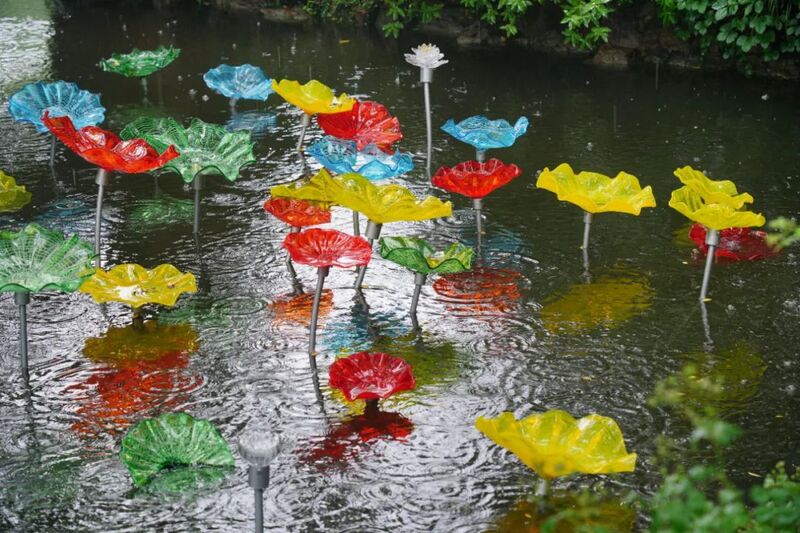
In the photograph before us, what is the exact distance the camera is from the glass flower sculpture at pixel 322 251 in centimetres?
477

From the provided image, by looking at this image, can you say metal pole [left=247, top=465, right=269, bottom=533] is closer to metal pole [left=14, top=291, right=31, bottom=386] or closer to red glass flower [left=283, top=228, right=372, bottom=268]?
red glass flower [left=283, top=228, right=372, bottom=268]

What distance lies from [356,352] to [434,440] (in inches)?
34.7

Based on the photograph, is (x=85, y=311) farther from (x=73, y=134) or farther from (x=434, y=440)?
(x=434, y=440)

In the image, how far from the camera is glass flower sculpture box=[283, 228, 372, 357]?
477cm

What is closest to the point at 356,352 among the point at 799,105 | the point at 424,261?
the point at 424,261

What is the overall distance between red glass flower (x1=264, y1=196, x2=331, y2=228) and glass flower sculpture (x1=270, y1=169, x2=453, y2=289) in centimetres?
31

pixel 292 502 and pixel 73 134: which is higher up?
pixel 73 134

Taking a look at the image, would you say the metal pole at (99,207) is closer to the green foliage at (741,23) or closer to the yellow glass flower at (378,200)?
the yellow glass flower at (378,200)

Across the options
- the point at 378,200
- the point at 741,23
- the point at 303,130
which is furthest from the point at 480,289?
the point at 741,23

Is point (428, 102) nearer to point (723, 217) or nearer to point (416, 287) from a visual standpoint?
point (416, 287)

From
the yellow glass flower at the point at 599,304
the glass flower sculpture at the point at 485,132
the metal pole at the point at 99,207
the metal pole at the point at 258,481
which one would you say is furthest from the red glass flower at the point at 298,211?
the metal pole at the point at 258,481

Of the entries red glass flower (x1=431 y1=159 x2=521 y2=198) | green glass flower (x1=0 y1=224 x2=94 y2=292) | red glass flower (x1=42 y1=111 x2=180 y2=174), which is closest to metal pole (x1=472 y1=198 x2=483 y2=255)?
red glass flower (x1=431 y1=159 x2=521 y2=198)

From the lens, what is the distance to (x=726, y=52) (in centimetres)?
976

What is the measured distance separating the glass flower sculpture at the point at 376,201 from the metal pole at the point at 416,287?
0.28 meters
